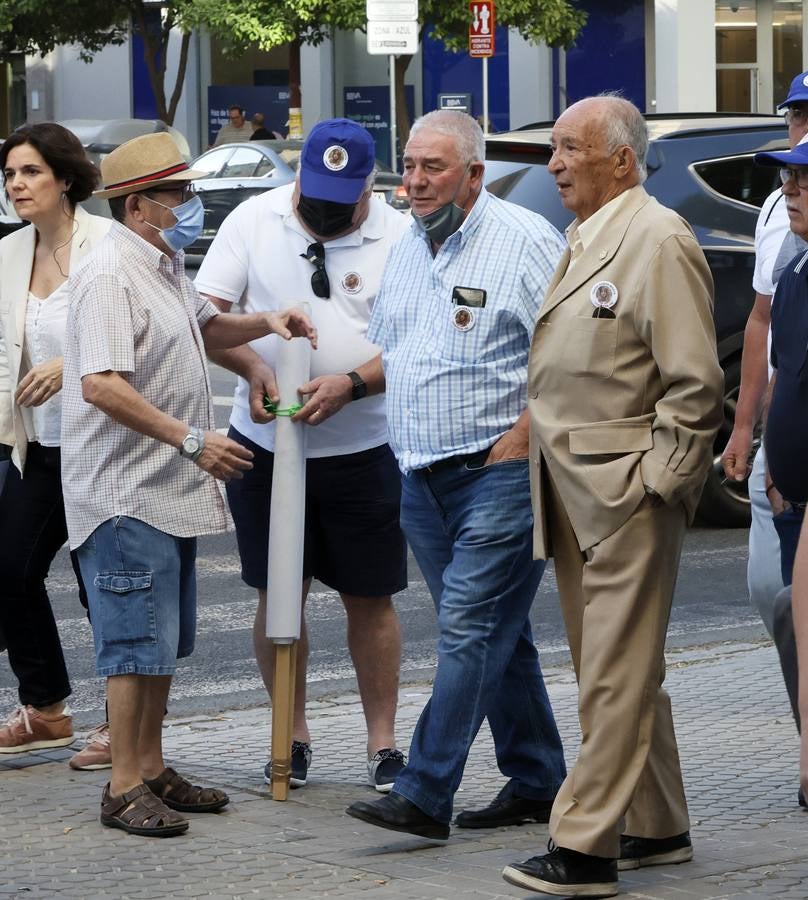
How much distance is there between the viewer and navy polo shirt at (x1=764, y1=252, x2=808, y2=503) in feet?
13.8

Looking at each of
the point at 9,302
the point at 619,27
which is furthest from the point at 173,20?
the point at 9,302

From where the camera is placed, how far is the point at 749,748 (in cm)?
577

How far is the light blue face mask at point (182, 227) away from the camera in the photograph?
17.0 feet

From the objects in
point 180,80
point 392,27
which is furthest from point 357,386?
point 180,80

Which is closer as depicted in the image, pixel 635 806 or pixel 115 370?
pixel 635 806

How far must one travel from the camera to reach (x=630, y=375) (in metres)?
4.30

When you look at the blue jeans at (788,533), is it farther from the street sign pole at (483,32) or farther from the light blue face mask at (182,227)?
the street sign pole at (483,32)

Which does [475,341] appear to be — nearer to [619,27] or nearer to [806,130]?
[806,130]

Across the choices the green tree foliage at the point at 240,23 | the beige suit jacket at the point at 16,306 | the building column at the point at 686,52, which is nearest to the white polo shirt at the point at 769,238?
the beige suit jacket at the point at 16,306

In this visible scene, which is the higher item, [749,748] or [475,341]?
[475,341]

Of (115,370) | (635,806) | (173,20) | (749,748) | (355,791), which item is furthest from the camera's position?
(173,20)

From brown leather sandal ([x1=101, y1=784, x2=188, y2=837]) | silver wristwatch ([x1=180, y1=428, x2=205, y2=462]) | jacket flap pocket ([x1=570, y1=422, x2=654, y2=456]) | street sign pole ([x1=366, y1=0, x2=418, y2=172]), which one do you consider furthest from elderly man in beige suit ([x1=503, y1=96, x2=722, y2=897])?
street sign pole ([x1=366, y1=0, x2=418, y2=172])

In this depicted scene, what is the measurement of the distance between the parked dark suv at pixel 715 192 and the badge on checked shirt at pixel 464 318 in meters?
4.92

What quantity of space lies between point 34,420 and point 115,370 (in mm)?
809
